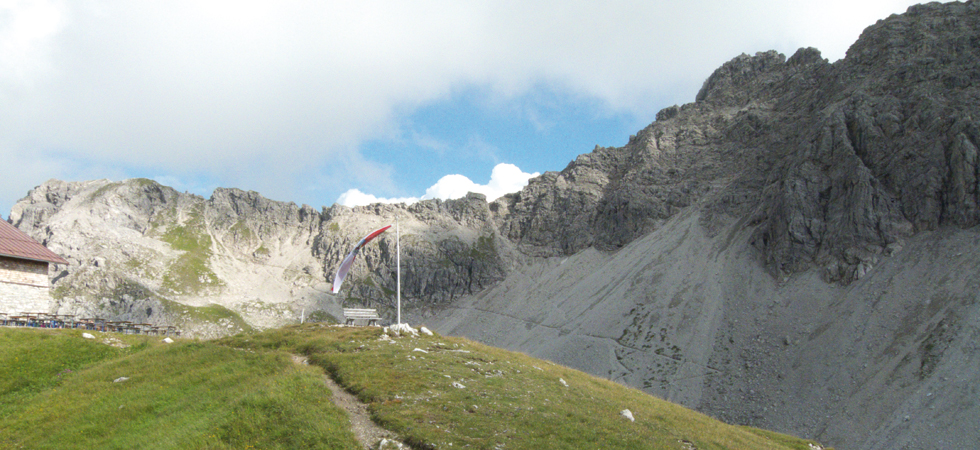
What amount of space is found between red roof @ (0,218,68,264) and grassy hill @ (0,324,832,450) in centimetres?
870

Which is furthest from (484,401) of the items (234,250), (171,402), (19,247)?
(234,250)

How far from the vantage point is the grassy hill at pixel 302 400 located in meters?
15.2

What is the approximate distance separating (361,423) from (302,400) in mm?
Answer: 2608

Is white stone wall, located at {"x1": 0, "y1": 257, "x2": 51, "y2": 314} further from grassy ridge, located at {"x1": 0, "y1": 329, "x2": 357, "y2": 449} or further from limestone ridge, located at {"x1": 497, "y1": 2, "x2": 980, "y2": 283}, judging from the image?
limestone ridge, located at {"x1": 497, "y1": 2, "x2": 980, "y2": 283}

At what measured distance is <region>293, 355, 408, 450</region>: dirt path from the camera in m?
14.8

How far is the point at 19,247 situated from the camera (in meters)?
34.1

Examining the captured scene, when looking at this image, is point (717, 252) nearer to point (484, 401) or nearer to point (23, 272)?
point (484, 401)

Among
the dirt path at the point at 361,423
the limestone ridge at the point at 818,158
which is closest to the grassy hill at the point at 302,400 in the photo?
the dirt path at the point at 361,423

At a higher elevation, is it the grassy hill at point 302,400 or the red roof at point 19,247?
the red roof at point 19,247

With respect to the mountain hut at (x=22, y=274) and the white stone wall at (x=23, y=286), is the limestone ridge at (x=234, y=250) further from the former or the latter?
the white stone wall at (x=23, y=286)

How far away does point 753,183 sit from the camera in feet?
350

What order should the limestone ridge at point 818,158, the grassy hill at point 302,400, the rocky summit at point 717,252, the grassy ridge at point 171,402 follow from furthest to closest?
the limestone ridge at point 818,158, the rocky summit at point 717,252, the grassy hill at point 302,400, the grassy ridge at point 171,402

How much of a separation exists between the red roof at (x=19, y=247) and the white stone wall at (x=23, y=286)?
757 mm

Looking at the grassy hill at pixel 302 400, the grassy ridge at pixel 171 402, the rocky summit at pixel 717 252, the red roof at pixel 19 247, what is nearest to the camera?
the grassy ridge at pixel 171 402
